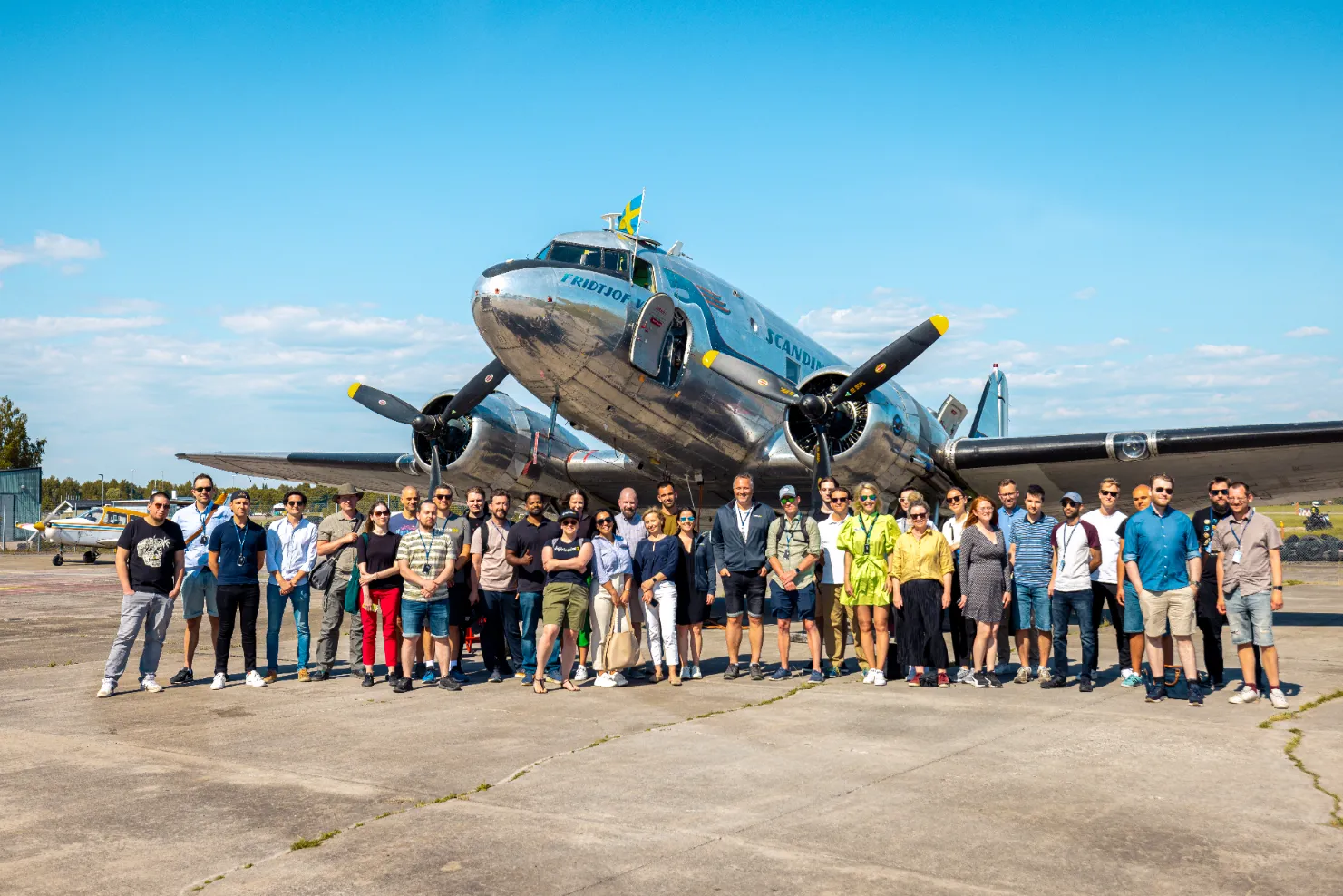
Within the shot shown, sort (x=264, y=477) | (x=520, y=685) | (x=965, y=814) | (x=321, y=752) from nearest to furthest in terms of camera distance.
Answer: (x=965, y=814), (x=321, y=752), (x=520, y=685), (x=264, y=477)

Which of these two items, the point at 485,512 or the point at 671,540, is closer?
the point at 671,540

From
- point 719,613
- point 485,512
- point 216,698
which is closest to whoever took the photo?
point 216,698

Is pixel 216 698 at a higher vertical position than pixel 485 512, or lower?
lower

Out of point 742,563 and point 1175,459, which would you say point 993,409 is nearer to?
point 1175,459

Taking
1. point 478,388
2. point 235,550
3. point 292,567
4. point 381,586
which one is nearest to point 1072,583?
point 381,586

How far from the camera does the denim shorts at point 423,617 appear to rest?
30.9 ft

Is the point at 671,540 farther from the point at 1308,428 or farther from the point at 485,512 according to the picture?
the point at 1308,428

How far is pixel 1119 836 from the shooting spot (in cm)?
479

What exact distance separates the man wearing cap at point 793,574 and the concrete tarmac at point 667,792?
693mm

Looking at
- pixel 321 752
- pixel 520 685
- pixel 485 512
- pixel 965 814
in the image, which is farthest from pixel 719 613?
pixel 965 814

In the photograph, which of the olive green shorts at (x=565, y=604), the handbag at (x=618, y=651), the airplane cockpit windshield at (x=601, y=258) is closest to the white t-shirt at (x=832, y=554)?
the handbag at (x=618, y=651)

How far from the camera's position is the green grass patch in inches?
184

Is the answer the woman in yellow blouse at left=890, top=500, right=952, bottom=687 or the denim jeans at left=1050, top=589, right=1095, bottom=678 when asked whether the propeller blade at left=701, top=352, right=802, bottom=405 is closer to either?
the woman in yellow blouse at left=890, top=500, right=952, bottom=687

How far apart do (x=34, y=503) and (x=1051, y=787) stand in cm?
6456
